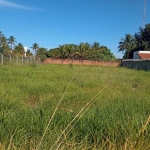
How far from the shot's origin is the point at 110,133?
7.67 feet

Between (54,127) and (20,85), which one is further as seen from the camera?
(20,85)

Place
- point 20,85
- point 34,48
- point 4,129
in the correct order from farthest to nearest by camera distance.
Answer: point 34,48 < point 20,85 < point 4,129

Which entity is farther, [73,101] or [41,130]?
[73,101]

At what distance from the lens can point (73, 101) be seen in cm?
464

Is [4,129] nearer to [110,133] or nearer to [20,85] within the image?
[110,133]

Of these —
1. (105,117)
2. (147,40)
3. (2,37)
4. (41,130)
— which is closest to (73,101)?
(105,117)

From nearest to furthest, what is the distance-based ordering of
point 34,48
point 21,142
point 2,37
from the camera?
1. point 21,142
2. point 2,37
3. point 34,48

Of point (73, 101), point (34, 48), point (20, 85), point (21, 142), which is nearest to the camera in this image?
point (21, 142)

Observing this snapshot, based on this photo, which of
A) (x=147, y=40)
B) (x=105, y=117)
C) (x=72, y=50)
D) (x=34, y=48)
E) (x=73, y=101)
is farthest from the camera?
(x=34, y=48)

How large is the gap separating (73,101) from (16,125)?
2271mm

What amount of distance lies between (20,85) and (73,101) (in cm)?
218

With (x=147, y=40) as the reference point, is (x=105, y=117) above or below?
below

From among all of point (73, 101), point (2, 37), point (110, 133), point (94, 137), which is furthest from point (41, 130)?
point (2, 37)

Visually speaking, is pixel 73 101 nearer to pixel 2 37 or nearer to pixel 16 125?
pixel 16 125
